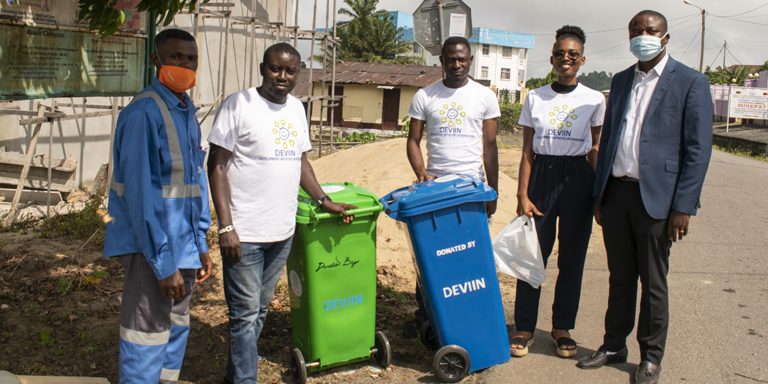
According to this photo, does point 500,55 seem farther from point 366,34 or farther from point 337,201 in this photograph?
point 337,201

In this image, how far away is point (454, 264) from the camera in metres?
4.16

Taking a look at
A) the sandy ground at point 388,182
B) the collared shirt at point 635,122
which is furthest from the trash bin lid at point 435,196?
the collared shirt at point 635,122

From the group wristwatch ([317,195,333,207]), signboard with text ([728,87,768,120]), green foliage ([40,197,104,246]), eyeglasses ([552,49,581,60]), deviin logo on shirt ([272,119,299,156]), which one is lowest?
green foliage ([40,197,104,246])

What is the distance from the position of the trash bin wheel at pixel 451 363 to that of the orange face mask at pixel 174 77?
2.08 metres

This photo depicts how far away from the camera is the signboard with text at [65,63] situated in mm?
3949

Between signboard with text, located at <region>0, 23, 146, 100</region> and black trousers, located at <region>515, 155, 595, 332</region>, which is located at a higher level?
signboard with text, located at <region>0, 23, 146, 100</region>

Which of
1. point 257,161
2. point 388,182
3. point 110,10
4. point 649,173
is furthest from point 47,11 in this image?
point 388,182

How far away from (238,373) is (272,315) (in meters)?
1.41

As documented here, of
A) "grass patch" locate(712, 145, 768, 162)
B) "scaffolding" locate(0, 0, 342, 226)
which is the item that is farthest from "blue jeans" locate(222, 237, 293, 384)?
"grass patch" locate(712, 145, 768, 162)

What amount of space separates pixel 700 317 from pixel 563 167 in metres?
1.95

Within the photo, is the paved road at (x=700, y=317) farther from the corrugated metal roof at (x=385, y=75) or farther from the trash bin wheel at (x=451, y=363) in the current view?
the corrugated metal roof at (x=385, y=75)

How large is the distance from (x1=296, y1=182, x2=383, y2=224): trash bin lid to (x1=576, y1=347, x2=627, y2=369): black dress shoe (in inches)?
62.5

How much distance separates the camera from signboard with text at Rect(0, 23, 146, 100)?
155 inches

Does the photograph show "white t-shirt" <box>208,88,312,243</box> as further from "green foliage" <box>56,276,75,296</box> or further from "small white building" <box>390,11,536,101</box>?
"small white building" <box>390,11,536,101</box>
